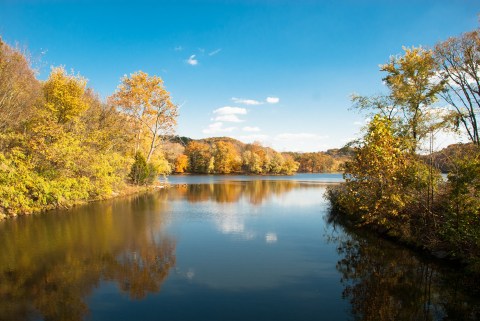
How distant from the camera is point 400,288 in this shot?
30.5 feet

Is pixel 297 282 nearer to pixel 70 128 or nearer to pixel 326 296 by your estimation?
pixel 326 296

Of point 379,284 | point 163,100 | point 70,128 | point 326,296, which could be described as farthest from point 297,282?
point 163,100

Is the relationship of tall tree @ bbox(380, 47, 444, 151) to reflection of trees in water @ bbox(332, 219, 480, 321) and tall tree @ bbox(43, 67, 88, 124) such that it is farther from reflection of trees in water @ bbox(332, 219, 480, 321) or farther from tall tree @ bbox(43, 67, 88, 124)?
tall tree @ bbox(43, 67, 88, 124)

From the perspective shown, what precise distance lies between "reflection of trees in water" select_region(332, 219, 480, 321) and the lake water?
0.03 metres

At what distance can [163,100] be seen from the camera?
38000 mm

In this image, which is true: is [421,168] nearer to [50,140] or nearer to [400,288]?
[400,288]

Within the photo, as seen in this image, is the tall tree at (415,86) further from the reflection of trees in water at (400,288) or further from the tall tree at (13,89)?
the tall tree at (13,89)

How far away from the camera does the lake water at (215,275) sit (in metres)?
7.75

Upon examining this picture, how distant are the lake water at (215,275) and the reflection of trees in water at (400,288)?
3cm

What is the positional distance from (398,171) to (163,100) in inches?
1155

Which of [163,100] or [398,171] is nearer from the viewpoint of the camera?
[398,171]

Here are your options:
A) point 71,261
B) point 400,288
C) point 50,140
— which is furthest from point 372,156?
point 50,140

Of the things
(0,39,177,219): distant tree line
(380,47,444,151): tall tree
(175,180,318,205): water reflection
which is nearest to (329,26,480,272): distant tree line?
(380,47,444,151): tall tree

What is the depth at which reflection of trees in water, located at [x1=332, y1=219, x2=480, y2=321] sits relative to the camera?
25.7 feet
